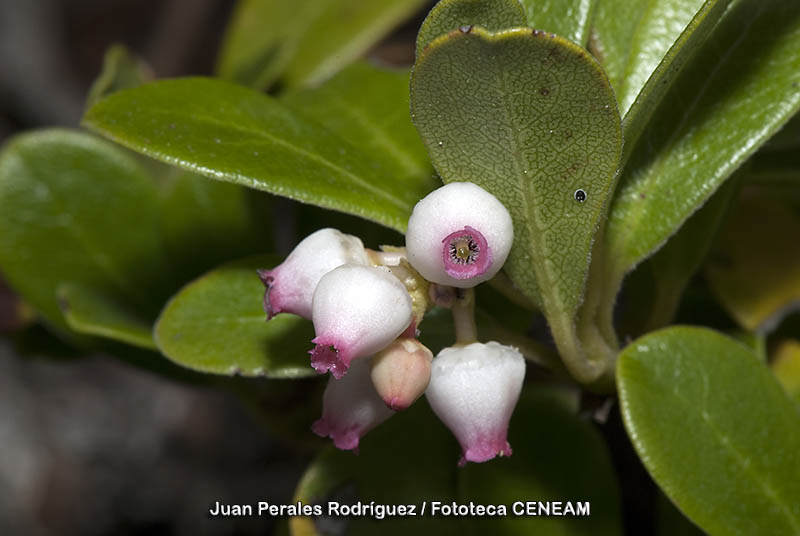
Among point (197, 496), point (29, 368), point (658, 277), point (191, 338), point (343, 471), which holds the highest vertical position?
point (658, 277)

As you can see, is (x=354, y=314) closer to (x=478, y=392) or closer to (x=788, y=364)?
→ (x=478, y=392)

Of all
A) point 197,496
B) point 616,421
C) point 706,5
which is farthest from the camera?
point 197,496

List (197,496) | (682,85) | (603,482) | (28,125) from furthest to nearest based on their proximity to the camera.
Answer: (28,125)
(197,496)
(603,482)
(682,85)

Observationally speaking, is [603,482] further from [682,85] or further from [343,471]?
[682,85]

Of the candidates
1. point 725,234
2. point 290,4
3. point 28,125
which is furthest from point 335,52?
point 28,125

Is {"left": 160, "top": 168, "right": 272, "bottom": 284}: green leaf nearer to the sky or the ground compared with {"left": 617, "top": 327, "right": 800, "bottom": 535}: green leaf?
nearer to the ground

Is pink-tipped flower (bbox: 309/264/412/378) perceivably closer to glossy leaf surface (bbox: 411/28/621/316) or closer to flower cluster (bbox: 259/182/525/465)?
flower cluster (bbox: 259/182/525/465)

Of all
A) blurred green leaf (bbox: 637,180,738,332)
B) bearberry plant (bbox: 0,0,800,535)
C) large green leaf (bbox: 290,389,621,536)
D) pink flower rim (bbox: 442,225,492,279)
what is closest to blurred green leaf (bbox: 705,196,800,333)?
bearberry plant (bbox: 0,0,800,535)

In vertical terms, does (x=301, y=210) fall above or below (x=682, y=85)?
below

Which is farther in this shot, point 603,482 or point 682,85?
point 603,482
